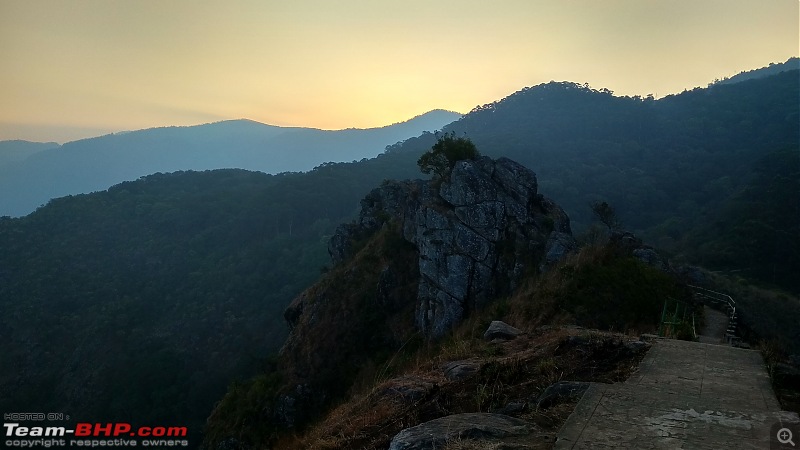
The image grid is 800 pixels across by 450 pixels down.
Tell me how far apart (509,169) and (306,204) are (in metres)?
87.8

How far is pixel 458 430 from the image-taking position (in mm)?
4316

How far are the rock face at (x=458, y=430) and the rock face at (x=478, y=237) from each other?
62.2ft

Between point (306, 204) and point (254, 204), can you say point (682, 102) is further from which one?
point (254, 204)

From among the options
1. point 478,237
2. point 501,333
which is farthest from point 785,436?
point 478,237

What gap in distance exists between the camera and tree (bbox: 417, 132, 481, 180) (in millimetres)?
30359

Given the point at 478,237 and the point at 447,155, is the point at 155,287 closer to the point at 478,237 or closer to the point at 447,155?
the point at 447,155

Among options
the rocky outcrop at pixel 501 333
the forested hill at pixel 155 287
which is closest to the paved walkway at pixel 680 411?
the rocky outcrop at pixel 501 333

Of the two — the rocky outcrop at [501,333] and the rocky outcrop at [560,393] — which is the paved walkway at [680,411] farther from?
the rocky outcrop at [501,333]

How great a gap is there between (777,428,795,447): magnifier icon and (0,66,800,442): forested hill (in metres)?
56.7

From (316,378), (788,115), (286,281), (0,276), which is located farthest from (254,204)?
(788,115)

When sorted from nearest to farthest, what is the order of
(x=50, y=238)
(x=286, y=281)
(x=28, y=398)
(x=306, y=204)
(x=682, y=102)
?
(x=28, y=398) → (x=286, y=281) → (x=50, y=238) → (x=306, y=204) → (x=682, y=102)

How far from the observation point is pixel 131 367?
63.2 meters

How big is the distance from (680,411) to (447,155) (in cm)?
2675

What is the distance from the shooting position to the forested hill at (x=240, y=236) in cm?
6009
